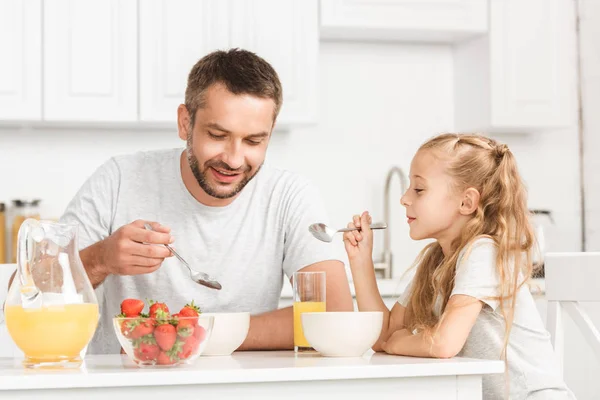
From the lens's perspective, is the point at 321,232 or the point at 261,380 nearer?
the point at 261,380

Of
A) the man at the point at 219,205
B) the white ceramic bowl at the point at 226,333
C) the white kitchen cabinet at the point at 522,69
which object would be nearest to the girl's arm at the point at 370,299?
the man at the point at 219,205

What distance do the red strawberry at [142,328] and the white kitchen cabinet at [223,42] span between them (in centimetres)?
225

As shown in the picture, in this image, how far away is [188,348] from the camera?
1305 mm

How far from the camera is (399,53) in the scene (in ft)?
13.3

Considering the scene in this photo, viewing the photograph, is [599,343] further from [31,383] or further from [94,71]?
[94,71]

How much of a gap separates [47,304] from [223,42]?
7.82 ft

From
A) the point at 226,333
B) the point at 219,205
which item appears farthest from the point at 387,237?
the point at 226,333

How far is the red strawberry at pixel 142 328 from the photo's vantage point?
1.28 meters

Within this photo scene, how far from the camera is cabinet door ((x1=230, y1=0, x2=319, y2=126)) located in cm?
354

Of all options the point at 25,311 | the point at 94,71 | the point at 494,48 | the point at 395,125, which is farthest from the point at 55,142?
the point at 25,311

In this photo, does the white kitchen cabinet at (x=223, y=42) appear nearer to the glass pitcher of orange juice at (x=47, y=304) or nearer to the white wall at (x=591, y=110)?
the white wall at (x=591, y=110)

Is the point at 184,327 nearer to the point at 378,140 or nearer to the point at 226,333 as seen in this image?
the point at 226,333

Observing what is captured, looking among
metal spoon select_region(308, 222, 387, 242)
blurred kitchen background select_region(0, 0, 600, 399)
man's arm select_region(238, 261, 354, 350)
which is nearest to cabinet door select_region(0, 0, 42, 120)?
blurred kitchen background select_region(0, 0, 600, 399)

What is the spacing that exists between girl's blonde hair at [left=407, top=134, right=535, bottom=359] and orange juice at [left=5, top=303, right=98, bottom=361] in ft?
2.16
